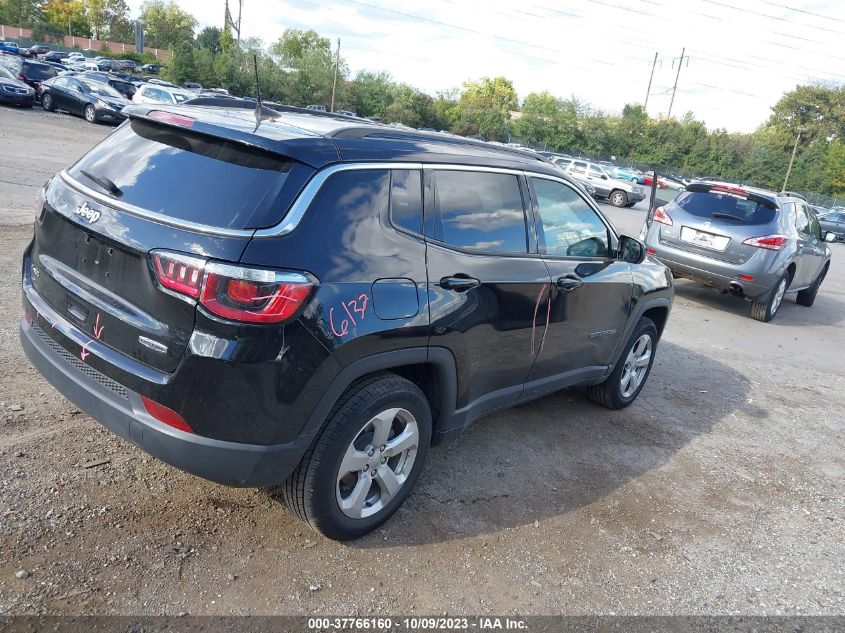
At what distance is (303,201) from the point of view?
271 cm

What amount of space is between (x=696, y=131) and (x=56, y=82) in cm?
6629

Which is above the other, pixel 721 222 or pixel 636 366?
pixel 721 222

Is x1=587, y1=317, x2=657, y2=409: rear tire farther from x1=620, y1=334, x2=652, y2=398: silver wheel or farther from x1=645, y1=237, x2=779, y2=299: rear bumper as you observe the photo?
x1=645, y1=237, x2=779, y2=299: rear bumper

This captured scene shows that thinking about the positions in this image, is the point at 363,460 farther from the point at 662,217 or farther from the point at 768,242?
the point at 662,217

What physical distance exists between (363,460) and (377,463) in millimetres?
113

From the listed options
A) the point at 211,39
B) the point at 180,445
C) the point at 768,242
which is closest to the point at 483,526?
the point at 180,445

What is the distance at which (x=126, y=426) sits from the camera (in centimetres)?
276

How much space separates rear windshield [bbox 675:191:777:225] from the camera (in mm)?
9289

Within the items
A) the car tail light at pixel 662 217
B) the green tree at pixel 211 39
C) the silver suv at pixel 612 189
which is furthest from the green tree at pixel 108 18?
the car tail light at pixel 662 217

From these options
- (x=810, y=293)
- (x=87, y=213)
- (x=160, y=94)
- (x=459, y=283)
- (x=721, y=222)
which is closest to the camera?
(x=87, y=213)

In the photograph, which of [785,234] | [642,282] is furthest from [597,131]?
[642,282]

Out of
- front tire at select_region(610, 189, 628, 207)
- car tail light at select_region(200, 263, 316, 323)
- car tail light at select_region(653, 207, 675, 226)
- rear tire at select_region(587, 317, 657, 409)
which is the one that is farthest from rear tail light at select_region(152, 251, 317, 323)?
front tire at select_region(610, 189, 628, 207)

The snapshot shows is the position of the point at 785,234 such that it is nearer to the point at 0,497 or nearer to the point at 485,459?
→ the point at 485,459

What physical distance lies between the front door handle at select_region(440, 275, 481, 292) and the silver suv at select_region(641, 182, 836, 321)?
6941 millimetres
